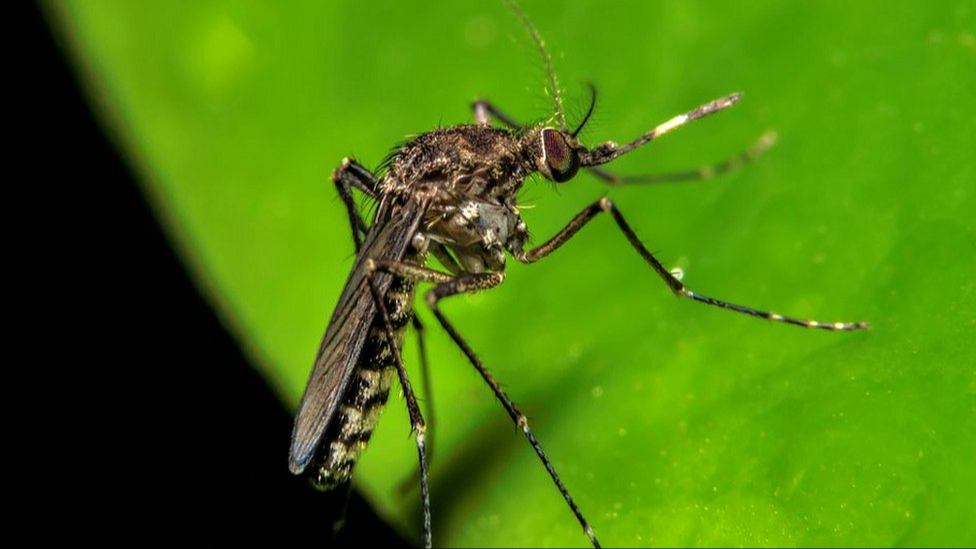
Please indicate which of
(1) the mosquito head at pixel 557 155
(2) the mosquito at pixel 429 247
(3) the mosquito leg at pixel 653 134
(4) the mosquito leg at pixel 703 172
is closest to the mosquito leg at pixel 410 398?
(2) the mosquito at pixel 429 247

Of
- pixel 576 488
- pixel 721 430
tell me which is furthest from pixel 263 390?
pixel 721 430

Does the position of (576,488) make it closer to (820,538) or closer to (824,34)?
(820,538)

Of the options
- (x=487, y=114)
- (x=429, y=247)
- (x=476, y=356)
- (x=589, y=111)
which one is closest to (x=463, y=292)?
(x=476, y=356)

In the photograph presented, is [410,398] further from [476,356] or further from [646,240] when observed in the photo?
[646,240]

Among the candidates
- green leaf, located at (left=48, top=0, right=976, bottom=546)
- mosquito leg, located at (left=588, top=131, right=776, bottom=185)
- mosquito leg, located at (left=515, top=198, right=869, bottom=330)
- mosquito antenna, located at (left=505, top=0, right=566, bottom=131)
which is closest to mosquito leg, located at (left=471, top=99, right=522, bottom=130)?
green leaf, located at (left=48, top=0, right=976, bottom=546)

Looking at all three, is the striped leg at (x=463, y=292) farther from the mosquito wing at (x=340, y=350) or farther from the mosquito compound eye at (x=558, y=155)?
the mosquito compound eye at (x=558, y=155)

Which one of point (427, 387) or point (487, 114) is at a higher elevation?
point (487, 114)

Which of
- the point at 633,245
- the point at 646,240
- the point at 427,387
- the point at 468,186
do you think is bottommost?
the point at 427,387
